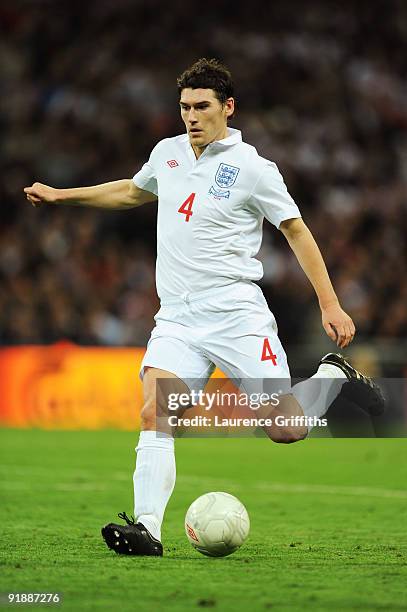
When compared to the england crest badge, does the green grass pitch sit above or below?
below

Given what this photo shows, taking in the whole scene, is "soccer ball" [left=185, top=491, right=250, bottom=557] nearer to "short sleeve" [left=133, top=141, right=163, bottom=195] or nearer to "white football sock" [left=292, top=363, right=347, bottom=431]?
"white football sock" [left=292, top=363, right=347, bottom=431]

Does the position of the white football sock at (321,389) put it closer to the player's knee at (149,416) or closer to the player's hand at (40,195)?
the player's knee at (149,416)

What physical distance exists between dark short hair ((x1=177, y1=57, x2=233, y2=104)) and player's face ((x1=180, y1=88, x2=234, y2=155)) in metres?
0.02

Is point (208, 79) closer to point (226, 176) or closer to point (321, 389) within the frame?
point (226, 176)

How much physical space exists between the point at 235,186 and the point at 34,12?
14.7 m

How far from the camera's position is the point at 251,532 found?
23.4 ft

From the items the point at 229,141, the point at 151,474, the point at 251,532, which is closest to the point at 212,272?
the point at 229,141

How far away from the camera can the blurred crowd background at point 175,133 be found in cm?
1627

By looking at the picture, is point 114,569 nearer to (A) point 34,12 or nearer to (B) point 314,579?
(B) point 314,579

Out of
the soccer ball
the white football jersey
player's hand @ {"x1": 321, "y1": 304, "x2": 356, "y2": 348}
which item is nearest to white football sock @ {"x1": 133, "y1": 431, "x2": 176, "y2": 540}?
the soccer ball

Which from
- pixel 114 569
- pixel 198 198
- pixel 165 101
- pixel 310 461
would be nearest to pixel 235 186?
pixel 198 198

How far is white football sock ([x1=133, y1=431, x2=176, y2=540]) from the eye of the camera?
5.94 metres

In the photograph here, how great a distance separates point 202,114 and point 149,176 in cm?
53

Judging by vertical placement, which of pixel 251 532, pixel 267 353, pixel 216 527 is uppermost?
pixel 267 353
